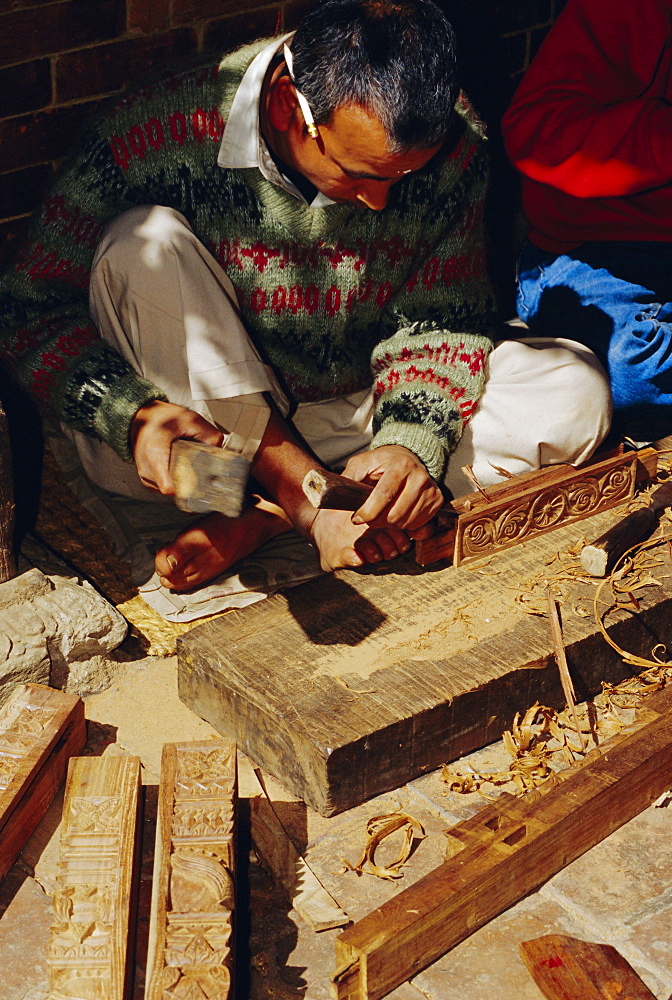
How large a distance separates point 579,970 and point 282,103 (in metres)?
1.95

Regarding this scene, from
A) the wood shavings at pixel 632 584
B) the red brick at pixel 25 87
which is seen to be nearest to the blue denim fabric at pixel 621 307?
the wood shavings at pixel 632 584

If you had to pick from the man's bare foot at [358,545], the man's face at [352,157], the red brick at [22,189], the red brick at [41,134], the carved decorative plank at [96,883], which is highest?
the man's face at [352,157]

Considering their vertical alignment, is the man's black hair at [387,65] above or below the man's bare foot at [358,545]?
above

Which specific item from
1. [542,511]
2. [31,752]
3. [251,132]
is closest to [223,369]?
[251,132]

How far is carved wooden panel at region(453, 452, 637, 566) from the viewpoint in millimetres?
2727

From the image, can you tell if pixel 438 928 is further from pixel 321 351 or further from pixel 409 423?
pixel 321 351

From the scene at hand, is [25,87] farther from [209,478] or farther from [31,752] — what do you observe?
[31,752]

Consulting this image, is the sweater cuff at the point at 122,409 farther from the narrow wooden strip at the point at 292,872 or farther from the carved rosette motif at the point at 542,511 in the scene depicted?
the narrow wooden strip at the point at 292,872

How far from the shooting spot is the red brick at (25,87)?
2.95 meters

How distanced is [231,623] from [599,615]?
873mm

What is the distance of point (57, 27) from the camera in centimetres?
297

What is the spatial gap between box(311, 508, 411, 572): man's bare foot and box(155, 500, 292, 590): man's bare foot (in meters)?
0.24

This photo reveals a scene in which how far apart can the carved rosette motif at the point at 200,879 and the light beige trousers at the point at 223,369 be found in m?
0.96

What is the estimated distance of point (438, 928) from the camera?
6.13ft
